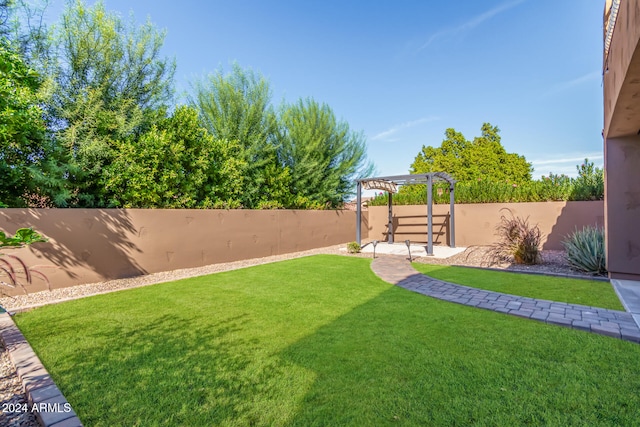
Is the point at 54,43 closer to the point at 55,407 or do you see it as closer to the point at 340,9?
the point at 55,407

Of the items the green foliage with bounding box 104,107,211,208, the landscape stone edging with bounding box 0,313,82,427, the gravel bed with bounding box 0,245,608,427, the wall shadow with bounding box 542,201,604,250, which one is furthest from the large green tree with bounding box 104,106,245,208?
the wall shadow with bounding box 542,201,604,250

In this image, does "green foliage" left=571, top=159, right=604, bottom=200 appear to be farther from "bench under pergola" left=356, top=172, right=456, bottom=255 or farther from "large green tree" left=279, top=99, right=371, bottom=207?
"large green tree" left=279, top=99, right=371, bottom=207

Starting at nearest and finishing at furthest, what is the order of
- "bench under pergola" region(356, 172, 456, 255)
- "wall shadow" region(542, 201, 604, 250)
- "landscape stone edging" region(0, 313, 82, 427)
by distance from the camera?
"landscape stone edging" region(0, 313, 82, 427) < "wall shadow" region(542, 201, 604, 250) < "bench under pergola" region(356, 172, 456, 255)

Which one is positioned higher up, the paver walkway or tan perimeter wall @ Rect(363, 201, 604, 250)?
tan perimeter wall @ Rect(363, 201, 604, 250)

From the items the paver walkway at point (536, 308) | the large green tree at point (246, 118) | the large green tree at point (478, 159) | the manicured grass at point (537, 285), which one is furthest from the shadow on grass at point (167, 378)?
the large green tree at point (478, 159)

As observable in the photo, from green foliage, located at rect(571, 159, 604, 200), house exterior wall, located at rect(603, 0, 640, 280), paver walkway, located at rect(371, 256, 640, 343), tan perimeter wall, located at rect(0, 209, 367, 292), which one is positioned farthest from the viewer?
green foliage, located at rect(571, 159, 604, 200)

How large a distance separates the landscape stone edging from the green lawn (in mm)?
93

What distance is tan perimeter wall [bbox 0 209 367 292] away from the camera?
5672 mm

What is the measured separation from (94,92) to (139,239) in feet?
11.4

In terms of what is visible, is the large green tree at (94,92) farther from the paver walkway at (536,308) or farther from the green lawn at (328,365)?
the paver walkway at (536,308)

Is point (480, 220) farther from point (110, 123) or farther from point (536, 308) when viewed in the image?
point (110, 123)

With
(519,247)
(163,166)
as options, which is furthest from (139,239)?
(519,247)

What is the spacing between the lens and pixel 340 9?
409 inches

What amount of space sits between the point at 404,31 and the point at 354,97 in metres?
3.37
